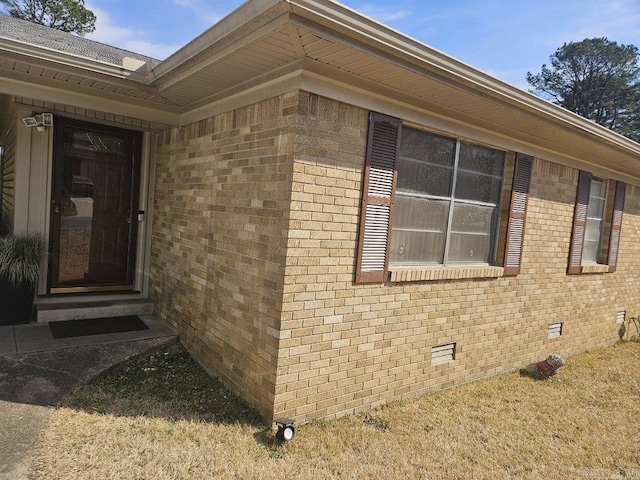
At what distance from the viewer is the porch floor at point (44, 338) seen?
3.90 m

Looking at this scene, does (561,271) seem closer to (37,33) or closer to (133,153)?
(133,153)

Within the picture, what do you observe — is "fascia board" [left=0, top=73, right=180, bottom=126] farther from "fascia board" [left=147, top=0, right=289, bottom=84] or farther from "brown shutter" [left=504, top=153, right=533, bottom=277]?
"brown shutter" [left=504, top=153, right=533, bottom=277]

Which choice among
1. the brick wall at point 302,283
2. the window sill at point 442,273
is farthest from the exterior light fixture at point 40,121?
the window sill at point 442,273

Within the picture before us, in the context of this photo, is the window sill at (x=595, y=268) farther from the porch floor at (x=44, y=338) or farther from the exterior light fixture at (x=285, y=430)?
the porch floor at (x=44, y=338)

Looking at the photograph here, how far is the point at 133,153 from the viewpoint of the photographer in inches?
211

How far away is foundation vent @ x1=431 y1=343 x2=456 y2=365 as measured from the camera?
435 centimetres

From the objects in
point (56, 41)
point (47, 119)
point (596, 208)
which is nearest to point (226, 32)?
point (56, 41)

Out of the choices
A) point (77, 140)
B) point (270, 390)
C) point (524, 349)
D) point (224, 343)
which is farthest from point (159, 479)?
point (524, 349)

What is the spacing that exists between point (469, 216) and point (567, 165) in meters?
2.01

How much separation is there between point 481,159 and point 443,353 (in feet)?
6.88

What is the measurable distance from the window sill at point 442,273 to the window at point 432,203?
0.09 m

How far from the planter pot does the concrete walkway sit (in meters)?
0.10

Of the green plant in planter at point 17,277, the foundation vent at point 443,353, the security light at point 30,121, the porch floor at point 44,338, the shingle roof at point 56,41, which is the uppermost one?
the shingle roof at point 56,41

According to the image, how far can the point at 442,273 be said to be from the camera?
13.8 feet
